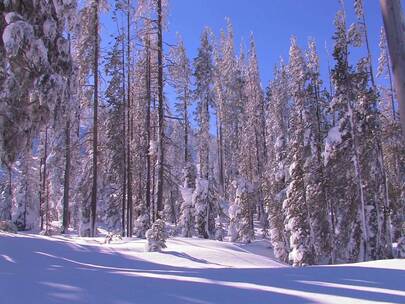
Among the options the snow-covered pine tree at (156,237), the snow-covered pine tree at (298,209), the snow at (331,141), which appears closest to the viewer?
the snow-covered pine tree at (156,237)

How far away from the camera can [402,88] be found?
6.89 m

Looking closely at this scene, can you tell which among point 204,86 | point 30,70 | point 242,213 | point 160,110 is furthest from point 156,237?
point 204,86

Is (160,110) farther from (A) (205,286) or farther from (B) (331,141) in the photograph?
(A) (205,286)

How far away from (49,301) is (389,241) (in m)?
21.2

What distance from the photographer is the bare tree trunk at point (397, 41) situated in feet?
22.7

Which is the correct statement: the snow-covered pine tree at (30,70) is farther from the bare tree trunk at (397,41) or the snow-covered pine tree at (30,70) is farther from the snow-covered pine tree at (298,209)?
the snow-covered pine tree at (298,209)

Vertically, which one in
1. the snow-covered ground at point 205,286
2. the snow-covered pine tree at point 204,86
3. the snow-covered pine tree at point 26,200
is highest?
the snow-covered pine tree at point 204,86

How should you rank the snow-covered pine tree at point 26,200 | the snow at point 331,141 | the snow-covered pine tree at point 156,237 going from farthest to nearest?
the snow-covered pine tree at point 26,200 < the snow at point 331,141 < the snow-covered pine tree at point 156,237

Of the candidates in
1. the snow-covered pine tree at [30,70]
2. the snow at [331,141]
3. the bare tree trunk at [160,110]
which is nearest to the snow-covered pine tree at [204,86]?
the snow at [331,141]

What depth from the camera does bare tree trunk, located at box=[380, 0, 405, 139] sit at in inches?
272

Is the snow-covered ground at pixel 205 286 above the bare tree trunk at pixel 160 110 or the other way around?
the other way around

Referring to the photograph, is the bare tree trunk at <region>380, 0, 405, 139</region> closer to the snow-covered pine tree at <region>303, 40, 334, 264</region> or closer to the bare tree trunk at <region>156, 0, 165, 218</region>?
the bare tree trunk at <region>156, 0, 165, 218</region>

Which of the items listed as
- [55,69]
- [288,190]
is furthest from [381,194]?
[55,69]

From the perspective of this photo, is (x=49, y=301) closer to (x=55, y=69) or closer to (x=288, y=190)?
(x=55, y=69)
